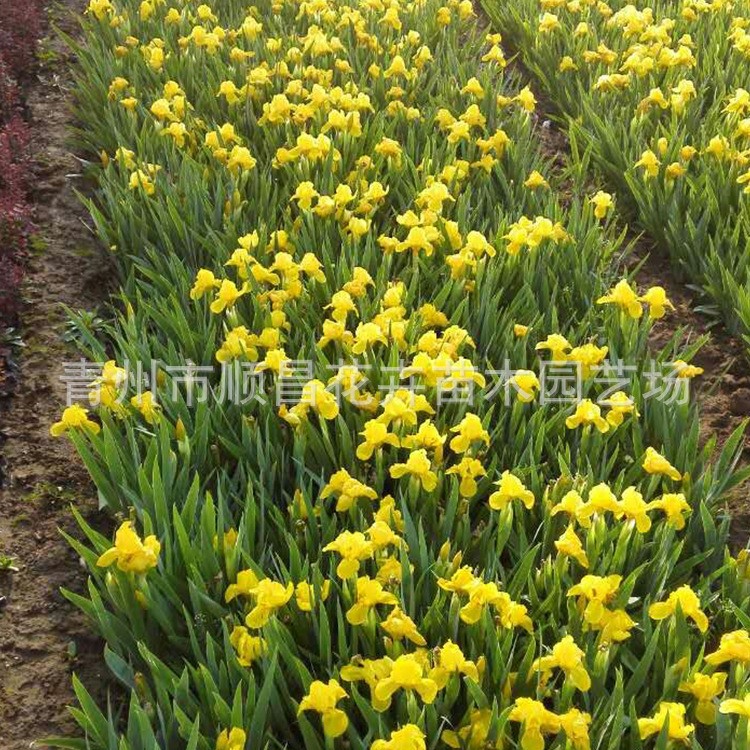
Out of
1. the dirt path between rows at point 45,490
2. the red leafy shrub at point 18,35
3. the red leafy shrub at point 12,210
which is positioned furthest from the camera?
the red leafy shrub at point 18,35

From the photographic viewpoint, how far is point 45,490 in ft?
9.23

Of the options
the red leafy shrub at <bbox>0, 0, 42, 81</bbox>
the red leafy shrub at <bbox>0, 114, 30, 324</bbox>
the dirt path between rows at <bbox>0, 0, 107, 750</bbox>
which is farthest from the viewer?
the red leafy shrub at <bbox>0, 0, 42, 81</bbox>

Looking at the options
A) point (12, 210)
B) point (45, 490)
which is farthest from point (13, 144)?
point (45, 490)

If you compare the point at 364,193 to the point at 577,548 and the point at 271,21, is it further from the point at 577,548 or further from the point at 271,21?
the point at 271,21

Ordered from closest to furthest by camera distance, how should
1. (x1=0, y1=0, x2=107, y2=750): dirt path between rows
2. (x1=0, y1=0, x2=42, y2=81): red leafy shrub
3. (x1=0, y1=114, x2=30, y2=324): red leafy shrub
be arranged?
1. (x1=0, y1=0, x2=107, y2=750): dirt path between rows
2. (x1=0, y1=114, x2=30, y2=324): red leafy shrub
3. (x1=0, y1=0, x2=42, y2=81): red leafy shrub

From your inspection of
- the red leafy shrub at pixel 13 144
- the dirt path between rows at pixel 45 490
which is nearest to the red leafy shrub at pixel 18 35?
the red leafy shrub at pixel 13 144

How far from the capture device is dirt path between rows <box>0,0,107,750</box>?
2.26 metres

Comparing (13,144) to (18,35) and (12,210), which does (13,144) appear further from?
(18,35)

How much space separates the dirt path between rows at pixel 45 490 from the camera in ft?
7.42

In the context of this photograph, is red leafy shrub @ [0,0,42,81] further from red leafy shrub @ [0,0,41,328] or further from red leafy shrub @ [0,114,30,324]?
red leafy shrub @ [0,114,30,324]

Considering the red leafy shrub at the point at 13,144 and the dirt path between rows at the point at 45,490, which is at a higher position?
the red leafy shrub at the point at 13,144

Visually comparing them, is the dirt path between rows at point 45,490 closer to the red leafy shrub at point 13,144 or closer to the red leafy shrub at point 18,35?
the red leafy shrub at point 13,144

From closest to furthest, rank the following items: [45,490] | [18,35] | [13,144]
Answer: [45,490], [13,144], [18,35]

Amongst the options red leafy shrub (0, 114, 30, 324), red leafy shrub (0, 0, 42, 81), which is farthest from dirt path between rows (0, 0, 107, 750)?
red leafy shrub (0, 0, 42, 81)
